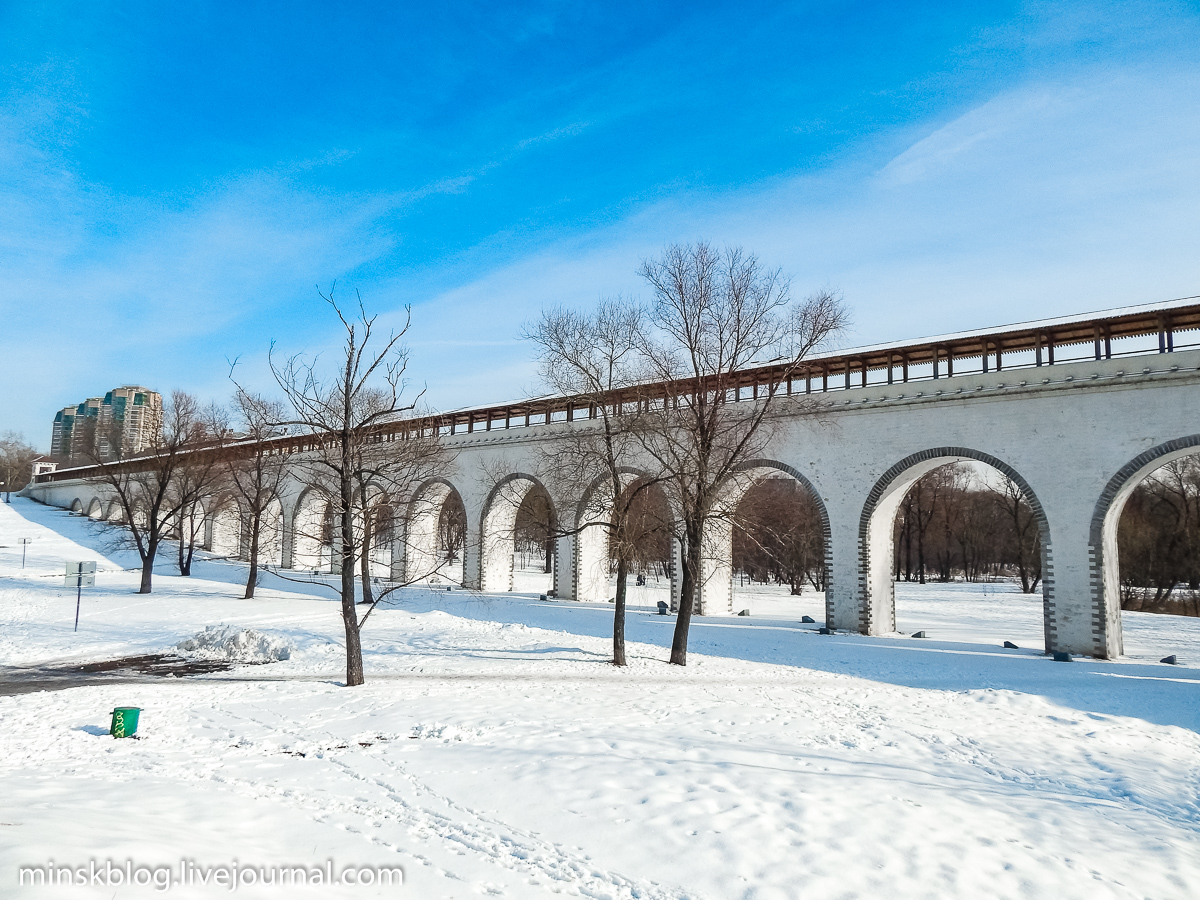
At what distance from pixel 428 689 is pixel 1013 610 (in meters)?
26.1

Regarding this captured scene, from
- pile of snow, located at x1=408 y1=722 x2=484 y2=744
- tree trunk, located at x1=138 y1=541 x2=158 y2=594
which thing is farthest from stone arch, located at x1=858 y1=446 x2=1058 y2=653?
tree trunk, located at x1=138 y1=541 x2=158 y2=594

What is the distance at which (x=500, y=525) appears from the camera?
31406 mm

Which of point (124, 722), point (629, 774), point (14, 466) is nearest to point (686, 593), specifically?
point (629, 774)

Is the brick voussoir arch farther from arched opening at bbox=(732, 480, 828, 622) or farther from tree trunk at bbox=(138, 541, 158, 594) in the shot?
tree trunk at bbox=(138, 541, 158, 594)

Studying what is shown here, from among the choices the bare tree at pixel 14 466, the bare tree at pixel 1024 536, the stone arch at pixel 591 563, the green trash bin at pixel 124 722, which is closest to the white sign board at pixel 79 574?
the green trash bin at pixel 124 722

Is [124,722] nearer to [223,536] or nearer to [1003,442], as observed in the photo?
[1003,442]

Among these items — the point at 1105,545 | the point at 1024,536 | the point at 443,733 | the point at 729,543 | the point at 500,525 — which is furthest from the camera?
the point at 1024,536

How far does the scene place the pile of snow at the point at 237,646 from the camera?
15470 mm

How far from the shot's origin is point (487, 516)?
30000 millimetres

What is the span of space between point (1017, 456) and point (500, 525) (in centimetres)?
2051

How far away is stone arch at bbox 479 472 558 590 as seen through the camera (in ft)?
95.6

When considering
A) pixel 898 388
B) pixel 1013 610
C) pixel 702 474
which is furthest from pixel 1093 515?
pixel 1013 610

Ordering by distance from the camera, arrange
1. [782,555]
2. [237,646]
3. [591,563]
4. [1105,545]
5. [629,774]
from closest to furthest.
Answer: [629,774] < [237,646] < [1105,545] < [591,563] < [782,555]

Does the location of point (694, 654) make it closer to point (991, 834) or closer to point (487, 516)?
point (991, 834)
